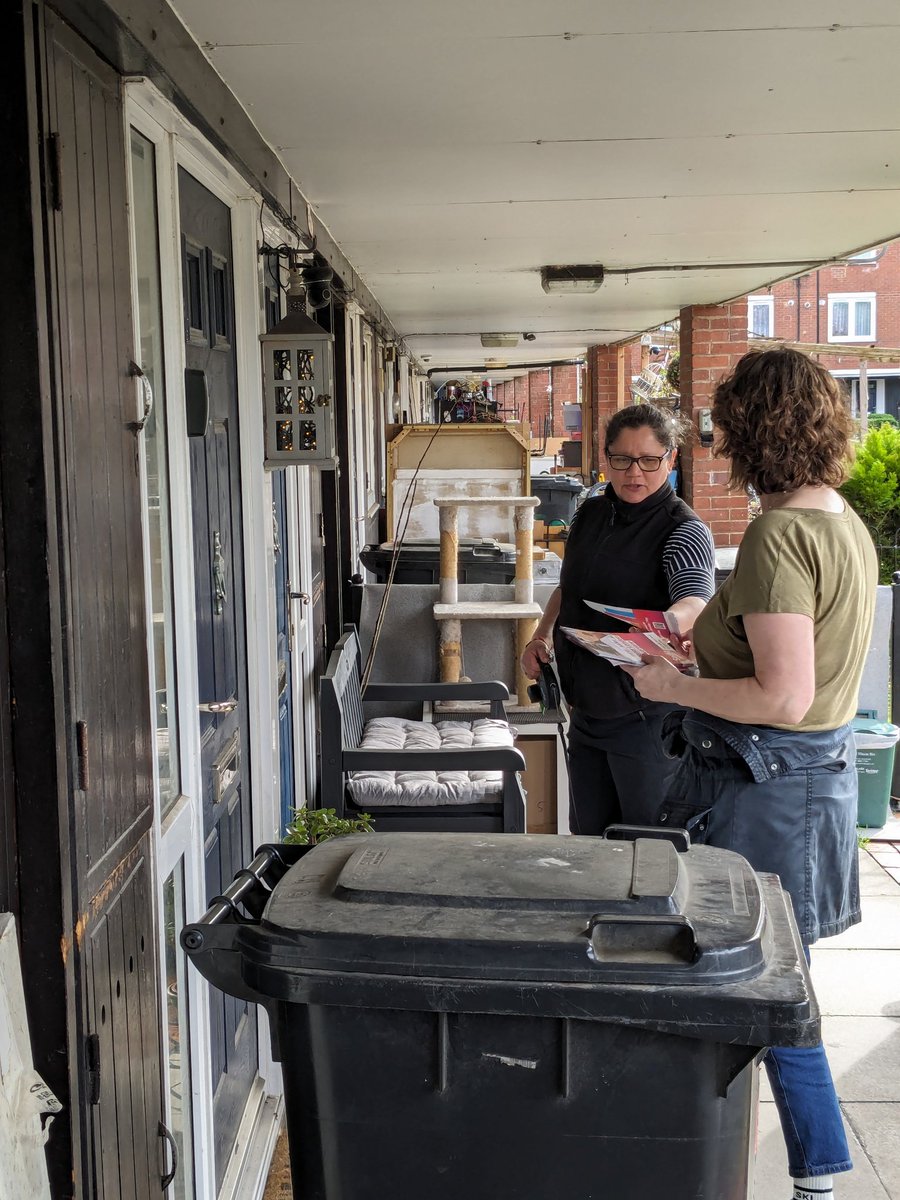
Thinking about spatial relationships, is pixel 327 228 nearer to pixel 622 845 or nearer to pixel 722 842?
pixel 722 842

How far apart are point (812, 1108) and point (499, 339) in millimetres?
11204

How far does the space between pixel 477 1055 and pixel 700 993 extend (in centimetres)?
33

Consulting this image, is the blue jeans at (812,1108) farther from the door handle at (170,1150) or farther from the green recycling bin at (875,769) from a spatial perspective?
the green recycling bin at (875,769)

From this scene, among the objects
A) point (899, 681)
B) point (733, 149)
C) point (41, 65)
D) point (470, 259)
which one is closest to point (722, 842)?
point (41, 65)

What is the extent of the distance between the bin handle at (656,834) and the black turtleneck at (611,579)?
130cm

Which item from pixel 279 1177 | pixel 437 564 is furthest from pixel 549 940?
pixel 437 564

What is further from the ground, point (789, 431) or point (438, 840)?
point (789, 431)

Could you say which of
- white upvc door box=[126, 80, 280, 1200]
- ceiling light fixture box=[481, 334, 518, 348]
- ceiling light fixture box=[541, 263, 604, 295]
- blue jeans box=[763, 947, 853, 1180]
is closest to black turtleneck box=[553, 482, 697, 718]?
blue jeans box=[763, 947, 853, 1180]

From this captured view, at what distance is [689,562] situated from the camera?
137 inches

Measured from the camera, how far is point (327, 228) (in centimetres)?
538

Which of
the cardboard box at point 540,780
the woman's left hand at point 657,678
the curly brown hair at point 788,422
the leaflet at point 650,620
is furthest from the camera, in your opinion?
the cardboard box at point 540,780

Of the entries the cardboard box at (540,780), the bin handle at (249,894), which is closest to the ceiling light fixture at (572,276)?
the cardboard box at (540,780)

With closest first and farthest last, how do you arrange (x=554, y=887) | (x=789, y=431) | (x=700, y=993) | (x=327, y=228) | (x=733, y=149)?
(x=700, y=993) < (x=554, y=887) < (x=789, y=431) < (x=733, y=149) < (x=327, y=228)

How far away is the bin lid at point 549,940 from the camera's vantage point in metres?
1.60
